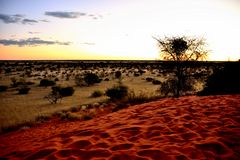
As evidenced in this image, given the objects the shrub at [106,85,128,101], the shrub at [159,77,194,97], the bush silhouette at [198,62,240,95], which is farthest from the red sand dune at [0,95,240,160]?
the shrub at [159,77,194,97]

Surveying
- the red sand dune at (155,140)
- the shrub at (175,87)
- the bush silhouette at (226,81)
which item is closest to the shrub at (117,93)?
the shrub at (175,87)

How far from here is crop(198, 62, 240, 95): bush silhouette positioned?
1401 cm

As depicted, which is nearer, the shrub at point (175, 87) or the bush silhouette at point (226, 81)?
the bush silhouette at point (226, 81)

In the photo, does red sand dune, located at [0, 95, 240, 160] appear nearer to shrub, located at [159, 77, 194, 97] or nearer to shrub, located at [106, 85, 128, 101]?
shrub, located at [106, 85, 128, 101]

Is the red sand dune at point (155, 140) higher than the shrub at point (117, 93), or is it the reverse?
the red sand dune at point (155, 140)


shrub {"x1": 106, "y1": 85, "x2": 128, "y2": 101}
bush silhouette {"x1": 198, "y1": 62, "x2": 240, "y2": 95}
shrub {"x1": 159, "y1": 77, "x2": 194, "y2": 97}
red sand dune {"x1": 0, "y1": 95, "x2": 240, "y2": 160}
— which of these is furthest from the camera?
shrub {"x1": 159, "y1": 77, "x2": 194, "y2": 97}

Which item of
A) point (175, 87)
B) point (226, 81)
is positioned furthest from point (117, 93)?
point (226, 81)

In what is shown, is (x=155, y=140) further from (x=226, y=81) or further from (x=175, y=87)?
(x=175, y=87)

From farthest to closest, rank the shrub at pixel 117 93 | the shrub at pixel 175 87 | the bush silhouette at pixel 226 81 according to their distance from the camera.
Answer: the shrub at pixel 175 87
the shrub at pixel 117 93
the bush silhouette at pixel 226 81

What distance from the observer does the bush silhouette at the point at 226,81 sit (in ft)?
46.0

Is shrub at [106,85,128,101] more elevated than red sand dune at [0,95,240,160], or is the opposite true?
red sand dune at [0,95,240,160]

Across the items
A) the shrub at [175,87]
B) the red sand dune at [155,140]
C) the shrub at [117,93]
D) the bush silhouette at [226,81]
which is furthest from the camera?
the shrub at [175,87]

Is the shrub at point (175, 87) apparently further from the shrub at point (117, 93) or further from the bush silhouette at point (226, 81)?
the bush silhouette at point (226, 81)

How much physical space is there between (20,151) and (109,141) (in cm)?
216
